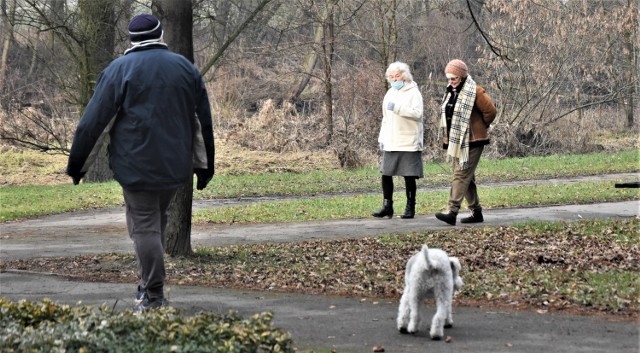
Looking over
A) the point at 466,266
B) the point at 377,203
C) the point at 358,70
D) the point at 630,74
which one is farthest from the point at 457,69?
the point at 630,74

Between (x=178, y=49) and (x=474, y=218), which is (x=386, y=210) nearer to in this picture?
(x=474, y=218)

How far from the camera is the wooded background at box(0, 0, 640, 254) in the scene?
24.2 meters

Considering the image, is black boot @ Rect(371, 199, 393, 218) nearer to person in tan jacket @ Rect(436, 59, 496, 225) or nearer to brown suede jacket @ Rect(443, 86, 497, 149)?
person in tan jacket @ Rect(436, 59, 496, 225)

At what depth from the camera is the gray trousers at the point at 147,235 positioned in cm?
709

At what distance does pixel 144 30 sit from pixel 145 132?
80 centimetres

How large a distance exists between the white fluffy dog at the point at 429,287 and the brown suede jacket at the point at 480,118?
234 inches

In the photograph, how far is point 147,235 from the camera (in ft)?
23.3

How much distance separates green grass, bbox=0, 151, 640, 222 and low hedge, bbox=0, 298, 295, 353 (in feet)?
29.8

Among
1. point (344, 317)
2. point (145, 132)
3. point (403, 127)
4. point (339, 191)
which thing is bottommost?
point (344, 317)

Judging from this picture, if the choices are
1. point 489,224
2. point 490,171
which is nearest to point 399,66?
point 489,224

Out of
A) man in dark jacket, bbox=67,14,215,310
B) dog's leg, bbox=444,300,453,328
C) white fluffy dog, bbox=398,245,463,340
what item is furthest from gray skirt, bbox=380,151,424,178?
white fluffy dog, bbox=398,245,463,340

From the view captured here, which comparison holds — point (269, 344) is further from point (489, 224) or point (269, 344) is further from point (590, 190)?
point (590, 190)

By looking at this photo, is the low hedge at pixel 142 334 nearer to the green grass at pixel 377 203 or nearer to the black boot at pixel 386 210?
the black boot at pixel 386 210

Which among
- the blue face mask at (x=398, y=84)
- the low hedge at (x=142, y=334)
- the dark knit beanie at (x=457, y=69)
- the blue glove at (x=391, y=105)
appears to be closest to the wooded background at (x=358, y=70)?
the blue face mask at (x=398, y=84)
